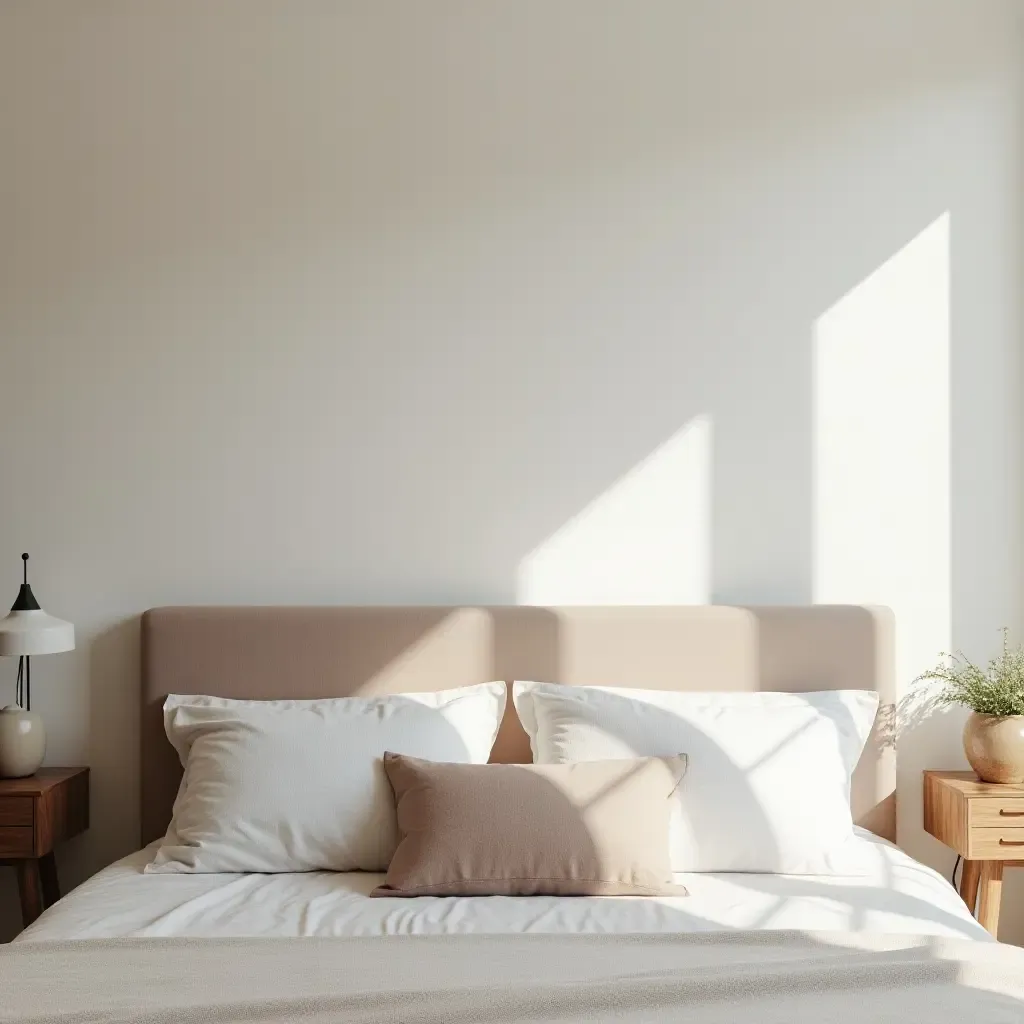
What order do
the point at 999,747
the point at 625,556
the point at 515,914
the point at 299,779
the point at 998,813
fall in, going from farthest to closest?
the point at 625,556
the point at 999,747
the point at 998,813
the point at 299,779
the point at 515,914

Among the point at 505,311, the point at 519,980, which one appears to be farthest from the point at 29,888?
the point at 505,311

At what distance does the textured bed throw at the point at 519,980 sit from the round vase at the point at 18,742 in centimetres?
A: 100

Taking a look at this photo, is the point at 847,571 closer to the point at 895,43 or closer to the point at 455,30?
the point at 895,43

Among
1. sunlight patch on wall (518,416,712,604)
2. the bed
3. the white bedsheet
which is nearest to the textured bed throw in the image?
the bed

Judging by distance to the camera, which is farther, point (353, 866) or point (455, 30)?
point (455, 30)

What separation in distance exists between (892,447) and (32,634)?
242 centimetres

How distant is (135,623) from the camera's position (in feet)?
10.5

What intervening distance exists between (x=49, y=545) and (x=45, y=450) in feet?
0.90

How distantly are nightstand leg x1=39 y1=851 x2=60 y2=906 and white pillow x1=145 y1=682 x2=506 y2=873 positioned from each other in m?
0.47

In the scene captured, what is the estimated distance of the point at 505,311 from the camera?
127 inches

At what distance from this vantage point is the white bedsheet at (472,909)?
85.8 inches

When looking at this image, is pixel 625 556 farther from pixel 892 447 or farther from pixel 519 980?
pixel 519 980

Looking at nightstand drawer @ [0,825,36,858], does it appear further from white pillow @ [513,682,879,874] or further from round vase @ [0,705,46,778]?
white pillow @ [513,682,879,874]

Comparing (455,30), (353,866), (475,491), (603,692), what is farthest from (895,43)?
(353,866)
